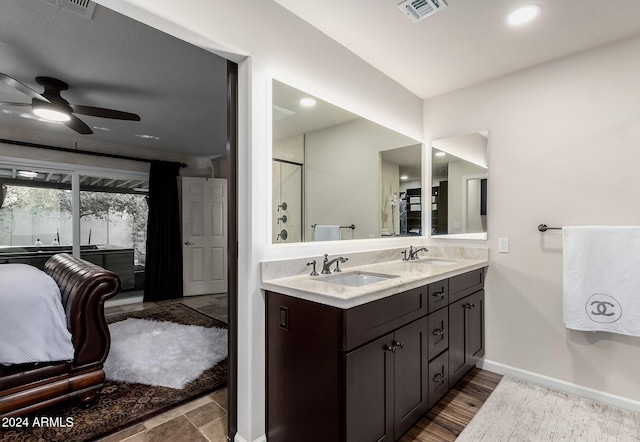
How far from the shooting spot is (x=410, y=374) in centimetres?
169

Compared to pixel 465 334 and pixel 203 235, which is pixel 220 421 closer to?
pixel 465 334

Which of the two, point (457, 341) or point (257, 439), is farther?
point (457, 341)

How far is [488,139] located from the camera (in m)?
2.63

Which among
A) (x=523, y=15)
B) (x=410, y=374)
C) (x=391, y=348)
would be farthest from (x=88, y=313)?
(x=523, y=15)

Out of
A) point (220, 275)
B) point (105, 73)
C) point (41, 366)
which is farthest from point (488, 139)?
point (220, 275)

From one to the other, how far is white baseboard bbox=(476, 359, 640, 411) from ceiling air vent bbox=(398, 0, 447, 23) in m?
2.64

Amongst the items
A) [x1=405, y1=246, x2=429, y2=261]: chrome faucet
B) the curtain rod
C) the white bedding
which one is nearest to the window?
the curtain rod

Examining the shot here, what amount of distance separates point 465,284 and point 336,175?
127 cm

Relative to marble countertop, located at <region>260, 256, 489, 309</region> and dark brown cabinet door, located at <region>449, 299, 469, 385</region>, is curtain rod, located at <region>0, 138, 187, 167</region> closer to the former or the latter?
marble countertop, located at <region>260, 256, 489, 309</region>

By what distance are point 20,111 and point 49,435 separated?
3.27m

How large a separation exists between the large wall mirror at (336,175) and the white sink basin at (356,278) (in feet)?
0.99

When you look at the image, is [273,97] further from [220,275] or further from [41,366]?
[220,275]

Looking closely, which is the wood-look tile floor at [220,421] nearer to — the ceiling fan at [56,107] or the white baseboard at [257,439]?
the white baseboard at [257,439]

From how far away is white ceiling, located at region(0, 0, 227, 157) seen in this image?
1921 millimetres
